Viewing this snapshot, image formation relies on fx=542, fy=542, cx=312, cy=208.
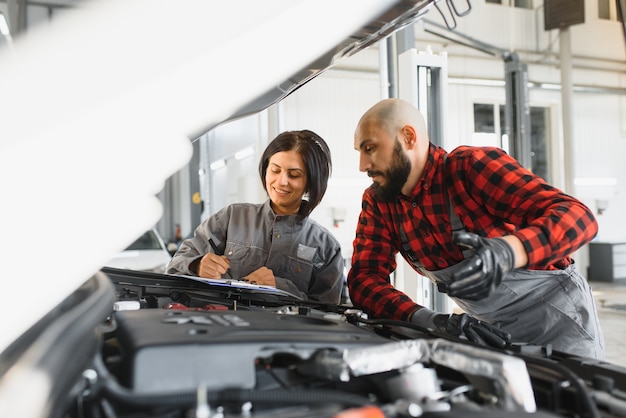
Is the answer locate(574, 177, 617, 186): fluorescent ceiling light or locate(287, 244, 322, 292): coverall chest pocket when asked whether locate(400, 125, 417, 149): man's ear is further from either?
locate(574, 177, 617, 186): fluorescent ceiling light

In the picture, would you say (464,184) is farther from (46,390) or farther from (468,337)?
(46,390)

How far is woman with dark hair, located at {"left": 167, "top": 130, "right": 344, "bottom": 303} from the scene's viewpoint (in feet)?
5.80

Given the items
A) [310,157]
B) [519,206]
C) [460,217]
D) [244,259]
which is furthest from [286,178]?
[519,206]

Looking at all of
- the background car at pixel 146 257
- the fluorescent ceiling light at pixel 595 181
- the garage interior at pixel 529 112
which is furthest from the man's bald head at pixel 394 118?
the fluorescent ceiling light at pixel 595 181

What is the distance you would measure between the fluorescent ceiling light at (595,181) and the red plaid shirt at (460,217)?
8.18 metres

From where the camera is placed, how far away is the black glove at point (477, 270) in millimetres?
916

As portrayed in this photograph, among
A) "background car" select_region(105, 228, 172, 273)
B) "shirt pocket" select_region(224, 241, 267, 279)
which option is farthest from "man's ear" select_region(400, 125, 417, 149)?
"background car" select_region(105, 228, 172, 273)

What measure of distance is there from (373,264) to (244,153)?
298 inches

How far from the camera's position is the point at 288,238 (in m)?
1.83

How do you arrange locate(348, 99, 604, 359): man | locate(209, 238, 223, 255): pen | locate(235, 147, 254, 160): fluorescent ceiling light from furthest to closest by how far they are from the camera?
locate(235, 147, 254, 160): fluorescent ceiling light, locate(209, 238, 223, 255): pen, locate(348, 99, 604, 359): man

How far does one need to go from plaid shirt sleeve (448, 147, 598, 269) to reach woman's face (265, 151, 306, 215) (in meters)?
0.50

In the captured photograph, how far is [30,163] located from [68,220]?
0.09m

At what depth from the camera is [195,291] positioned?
4.78 ft

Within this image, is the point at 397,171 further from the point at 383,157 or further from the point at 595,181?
the point at 595,181
